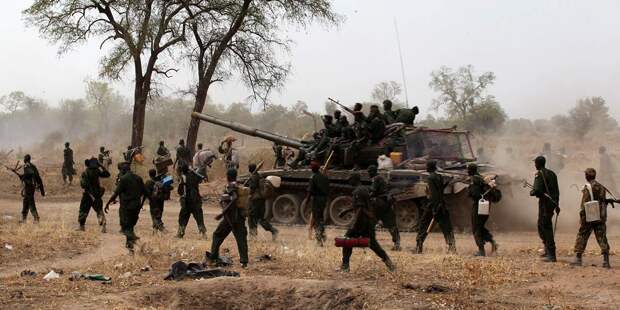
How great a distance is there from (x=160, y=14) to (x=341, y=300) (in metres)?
20.8

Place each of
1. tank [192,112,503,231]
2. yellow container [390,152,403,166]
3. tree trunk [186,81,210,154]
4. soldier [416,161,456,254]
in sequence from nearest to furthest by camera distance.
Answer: soldier [416,161,456,254], tank [192,112,503,231], yellow container [390,152,403,166], tree trunk [186,81,210,154]

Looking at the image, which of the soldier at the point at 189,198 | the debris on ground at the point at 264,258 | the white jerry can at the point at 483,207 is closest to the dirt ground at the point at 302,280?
the debris on ground at the point at 264,258

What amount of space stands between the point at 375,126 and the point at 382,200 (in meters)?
4.36

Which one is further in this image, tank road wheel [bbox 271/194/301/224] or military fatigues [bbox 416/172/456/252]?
tank road wheel [bbox 271/194/301/224]

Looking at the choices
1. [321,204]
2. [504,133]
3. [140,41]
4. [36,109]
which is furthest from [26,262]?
[36,109]

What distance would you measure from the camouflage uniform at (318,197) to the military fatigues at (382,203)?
1.06 metres

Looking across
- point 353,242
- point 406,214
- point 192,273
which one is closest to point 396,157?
point 406,214

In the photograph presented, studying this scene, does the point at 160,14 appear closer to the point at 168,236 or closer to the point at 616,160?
the point at 168,236

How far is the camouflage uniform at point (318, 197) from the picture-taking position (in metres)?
13.4

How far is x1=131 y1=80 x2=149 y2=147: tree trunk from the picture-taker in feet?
91.7

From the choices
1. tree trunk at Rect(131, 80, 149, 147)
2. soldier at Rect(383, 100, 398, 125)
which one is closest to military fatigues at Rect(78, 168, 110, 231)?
soldier at Rect(383, 100, 398, 125)

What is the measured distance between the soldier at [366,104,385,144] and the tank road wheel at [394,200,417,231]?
1.76 meters

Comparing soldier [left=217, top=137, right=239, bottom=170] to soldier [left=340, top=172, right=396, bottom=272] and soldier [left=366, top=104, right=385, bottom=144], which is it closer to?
soldier [left=366, top=104, right=385, bottom=144]

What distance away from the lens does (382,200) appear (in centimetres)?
1281
